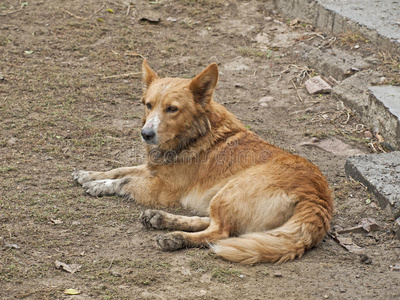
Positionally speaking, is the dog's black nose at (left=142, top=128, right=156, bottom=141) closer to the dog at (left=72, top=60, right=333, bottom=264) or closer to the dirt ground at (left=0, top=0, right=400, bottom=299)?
the dog at (left=72, top=60, right=333, bottom=264)

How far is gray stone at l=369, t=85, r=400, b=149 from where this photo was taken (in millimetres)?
6082

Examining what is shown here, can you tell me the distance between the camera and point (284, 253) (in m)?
4.09

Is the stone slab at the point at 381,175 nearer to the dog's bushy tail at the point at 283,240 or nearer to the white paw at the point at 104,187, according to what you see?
the dog's bushy tail at the point at 283,240

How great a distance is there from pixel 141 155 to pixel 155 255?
6.85 ft

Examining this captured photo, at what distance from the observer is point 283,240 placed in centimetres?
411

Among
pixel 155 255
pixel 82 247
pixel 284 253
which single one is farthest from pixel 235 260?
pixel 82 247

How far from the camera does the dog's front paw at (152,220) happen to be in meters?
4.64

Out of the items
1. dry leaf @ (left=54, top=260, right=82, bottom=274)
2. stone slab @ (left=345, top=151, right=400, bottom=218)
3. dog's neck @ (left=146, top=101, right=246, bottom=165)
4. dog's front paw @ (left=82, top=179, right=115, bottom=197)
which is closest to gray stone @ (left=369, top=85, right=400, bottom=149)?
stone slab @ (left=345, top=151, right=400, bottom=218)

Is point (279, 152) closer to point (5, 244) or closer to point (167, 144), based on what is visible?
point (167, 144)

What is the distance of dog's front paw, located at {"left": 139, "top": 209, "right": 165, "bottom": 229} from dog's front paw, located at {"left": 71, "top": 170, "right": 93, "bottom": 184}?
0.99m

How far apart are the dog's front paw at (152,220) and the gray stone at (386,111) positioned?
3.10 m

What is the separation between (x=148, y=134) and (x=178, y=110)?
0.38 metres

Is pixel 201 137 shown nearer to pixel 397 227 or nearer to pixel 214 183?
pixel 214 183

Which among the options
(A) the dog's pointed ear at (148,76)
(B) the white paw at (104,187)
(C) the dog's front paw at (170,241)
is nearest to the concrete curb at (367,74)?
(C) the dog's front paw at (170,241)
